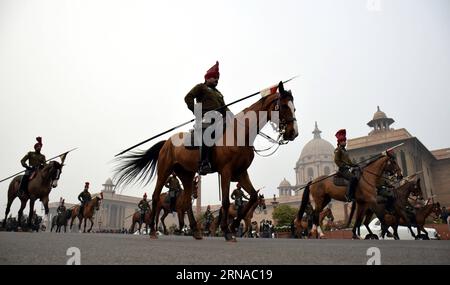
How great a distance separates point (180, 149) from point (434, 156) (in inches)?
3173

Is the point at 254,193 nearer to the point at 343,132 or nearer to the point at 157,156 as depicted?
the point at 157,156

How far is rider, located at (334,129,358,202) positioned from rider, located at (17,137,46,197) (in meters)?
11.6

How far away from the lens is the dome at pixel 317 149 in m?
121

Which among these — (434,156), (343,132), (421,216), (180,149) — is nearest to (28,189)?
(180,149)

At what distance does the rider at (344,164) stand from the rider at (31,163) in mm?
11583

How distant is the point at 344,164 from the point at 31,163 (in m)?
12.1

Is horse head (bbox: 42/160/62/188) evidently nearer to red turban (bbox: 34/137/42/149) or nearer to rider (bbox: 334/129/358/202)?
red turban (bbox: 34/137/42/149)

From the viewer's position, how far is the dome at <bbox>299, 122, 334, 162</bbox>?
12082 cm

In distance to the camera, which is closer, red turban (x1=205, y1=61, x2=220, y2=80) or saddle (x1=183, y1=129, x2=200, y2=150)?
saddle (x1=183, y1=129, x2=200, y2=150)

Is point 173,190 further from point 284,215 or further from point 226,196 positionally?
point 284,215

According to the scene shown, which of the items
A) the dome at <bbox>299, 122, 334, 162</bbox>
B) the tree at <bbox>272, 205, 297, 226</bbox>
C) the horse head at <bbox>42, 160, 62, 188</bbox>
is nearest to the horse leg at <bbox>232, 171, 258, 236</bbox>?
the horse head at <bbox>42, 160, 62, 188</bbox>

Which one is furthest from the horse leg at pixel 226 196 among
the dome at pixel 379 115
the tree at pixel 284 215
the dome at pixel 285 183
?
the dome at pixel 285 183

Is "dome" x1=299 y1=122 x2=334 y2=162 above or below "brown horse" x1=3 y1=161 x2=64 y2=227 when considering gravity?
above
